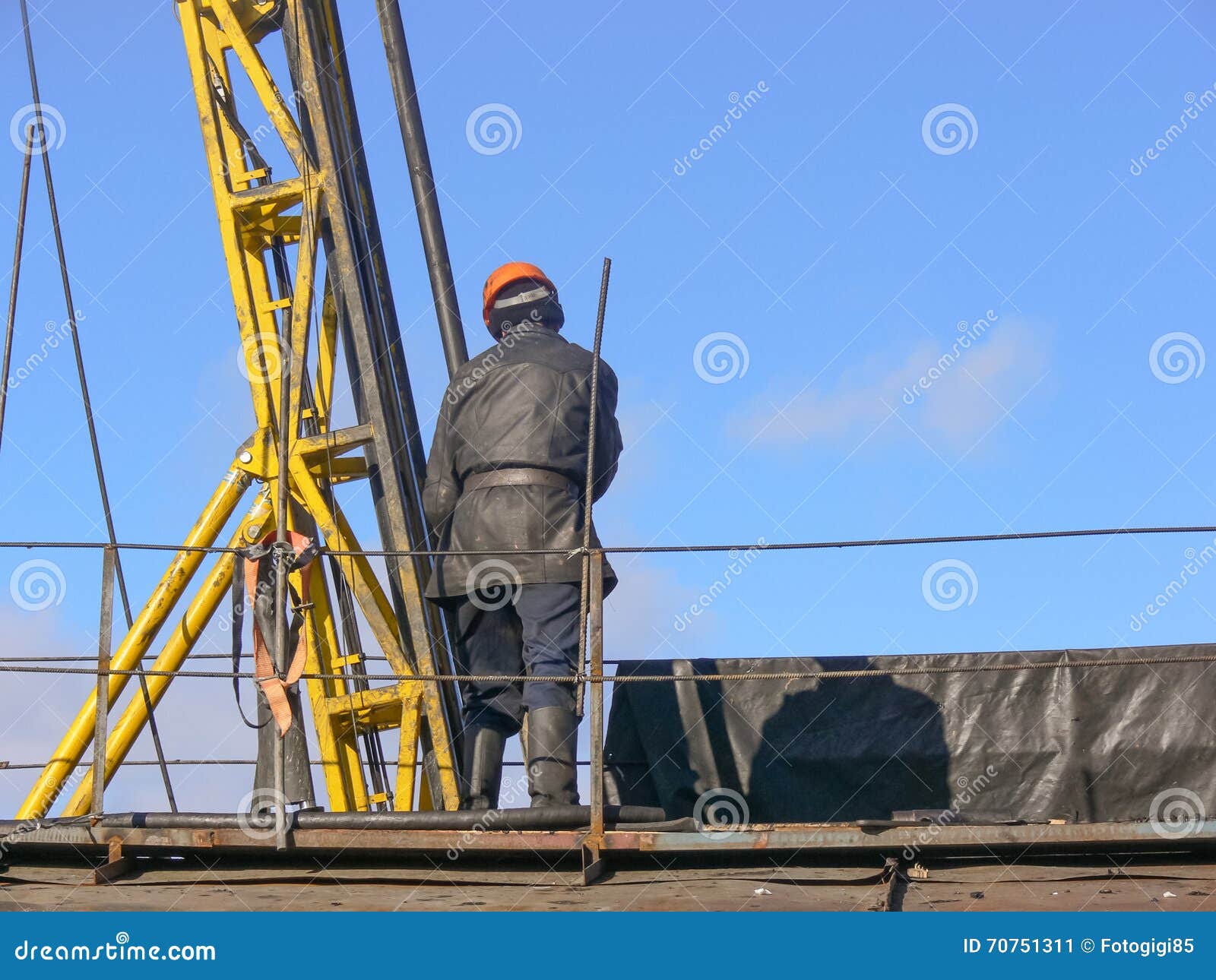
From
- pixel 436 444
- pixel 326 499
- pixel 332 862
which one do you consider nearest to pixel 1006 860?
pixel 332 862

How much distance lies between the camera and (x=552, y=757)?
7.35 meters

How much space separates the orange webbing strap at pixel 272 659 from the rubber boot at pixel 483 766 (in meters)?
1.10

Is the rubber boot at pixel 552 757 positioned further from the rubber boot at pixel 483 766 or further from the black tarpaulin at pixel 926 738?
the black tarpaulin at pixel 926 738

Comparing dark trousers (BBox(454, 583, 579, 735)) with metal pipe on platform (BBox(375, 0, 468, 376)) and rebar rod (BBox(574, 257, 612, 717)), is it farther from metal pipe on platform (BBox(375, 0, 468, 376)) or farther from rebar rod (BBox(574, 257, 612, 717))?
metal pipe on platform (BBox(375, 0, 468, 376))

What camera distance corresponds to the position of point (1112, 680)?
8.48 metres

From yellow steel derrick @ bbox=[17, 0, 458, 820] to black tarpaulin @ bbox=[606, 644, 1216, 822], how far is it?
1.26 metres

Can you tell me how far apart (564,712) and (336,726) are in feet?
7.04

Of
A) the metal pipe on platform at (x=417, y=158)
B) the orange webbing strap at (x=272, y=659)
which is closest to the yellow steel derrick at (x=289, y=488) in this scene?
the metal pipe on platform at (x=417, y=158)

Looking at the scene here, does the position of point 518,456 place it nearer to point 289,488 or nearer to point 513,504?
point 513,504

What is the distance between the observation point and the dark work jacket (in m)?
7.97

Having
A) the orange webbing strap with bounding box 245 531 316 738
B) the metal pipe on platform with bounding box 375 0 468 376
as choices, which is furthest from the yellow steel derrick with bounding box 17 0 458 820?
the orange webbing strap with bounding box 245 531 316 738

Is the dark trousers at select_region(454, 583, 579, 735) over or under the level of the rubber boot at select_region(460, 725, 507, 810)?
over

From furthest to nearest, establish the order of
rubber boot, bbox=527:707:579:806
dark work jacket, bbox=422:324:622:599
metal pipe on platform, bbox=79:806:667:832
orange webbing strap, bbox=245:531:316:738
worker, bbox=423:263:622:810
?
dark work jacket, bbox=422:324:622:599
worker, bbox=423:263:622:810
rubber boot, bbox=527:707:579:806
orange webbing strap, bbox=245:531:316:738
metal pipe on platform, bbox=79:806:667:832

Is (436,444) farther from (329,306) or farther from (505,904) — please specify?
(505,904)
